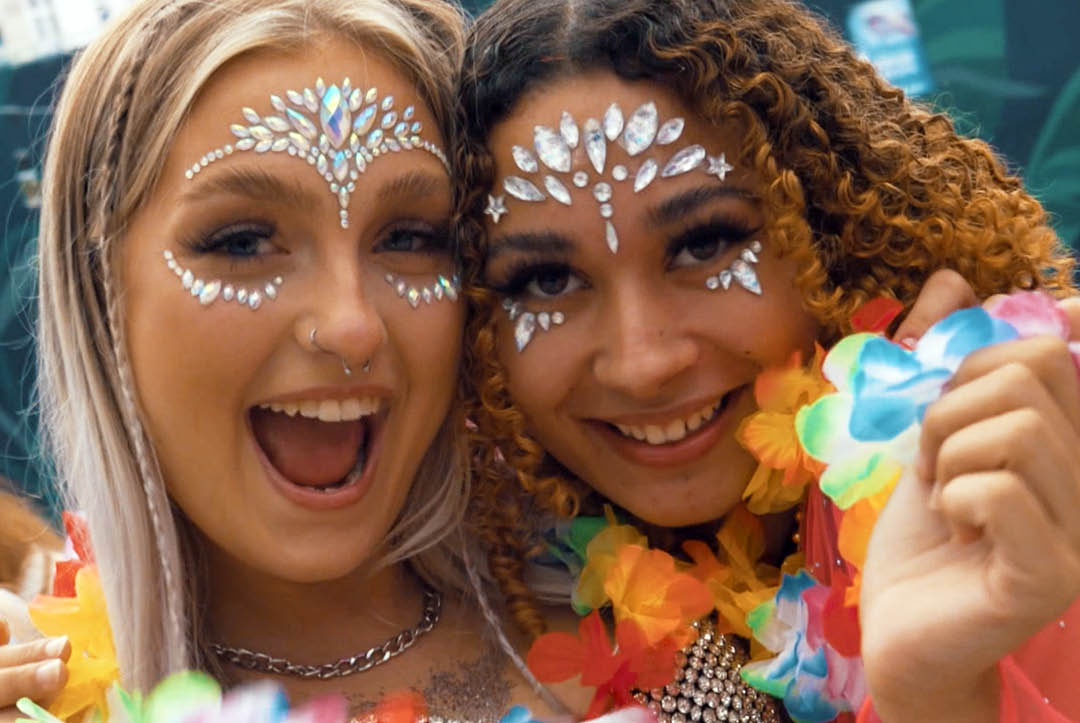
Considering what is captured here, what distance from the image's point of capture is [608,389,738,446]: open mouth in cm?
212

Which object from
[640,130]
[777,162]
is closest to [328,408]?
[640,130]

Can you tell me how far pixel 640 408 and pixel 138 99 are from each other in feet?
2.81

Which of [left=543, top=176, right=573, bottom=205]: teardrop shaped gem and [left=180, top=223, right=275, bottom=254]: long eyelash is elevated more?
[left=543, top=176, right=573, bottom=205]: teardrop shaped gem

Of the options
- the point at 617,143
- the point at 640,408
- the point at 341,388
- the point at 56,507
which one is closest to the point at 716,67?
the point at 617,143

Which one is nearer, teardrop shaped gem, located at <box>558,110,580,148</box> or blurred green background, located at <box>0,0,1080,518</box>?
teardrop shaped gem, located at <box>558,110,580,148</box>

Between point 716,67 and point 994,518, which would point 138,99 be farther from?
point 994,518

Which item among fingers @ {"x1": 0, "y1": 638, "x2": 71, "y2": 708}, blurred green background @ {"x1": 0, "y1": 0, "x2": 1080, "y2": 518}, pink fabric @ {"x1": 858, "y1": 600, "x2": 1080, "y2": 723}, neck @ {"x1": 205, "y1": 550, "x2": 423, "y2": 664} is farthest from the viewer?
blurred green background @ {"x1": 0, "y1": 0, "x2": 1080, "y2": 518}

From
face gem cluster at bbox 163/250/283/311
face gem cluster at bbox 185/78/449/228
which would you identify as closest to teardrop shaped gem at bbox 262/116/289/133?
face gem cluster at bbox 185/78/449/228

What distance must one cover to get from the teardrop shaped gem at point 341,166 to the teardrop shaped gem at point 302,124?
43 millimetres

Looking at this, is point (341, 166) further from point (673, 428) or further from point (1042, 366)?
point (1042, 366)

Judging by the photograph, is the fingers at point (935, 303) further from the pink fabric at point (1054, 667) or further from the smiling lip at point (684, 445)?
the pink fabric at point (1054, 667)

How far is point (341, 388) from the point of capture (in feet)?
6.58

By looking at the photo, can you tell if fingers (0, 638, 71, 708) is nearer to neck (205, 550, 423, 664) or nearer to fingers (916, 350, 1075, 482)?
neck (205, 550, 423, 664)

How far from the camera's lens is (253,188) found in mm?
1967
